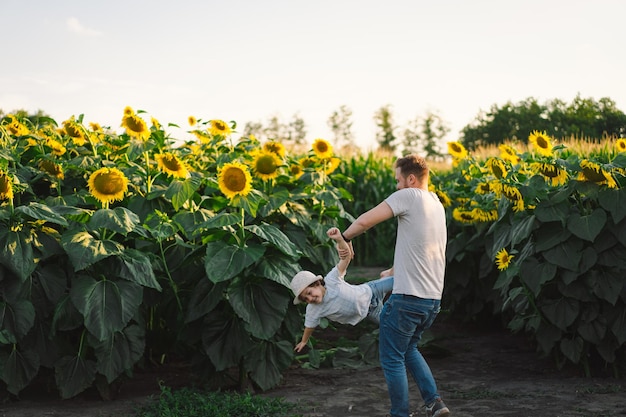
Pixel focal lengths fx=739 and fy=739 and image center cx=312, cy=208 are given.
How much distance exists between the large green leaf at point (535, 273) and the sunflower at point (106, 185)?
2.79 metres

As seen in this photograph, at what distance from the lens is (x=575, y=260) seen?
504cm

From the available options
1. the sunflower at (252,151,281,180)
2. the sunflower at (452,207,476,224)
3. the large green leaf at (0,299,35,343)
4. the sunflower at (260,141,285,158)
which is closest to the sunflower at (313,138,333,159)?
the sunflower at (260,141,285,158)

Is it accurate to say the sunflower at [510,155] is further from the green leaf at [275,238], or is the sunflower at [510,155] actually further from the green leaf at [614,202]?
the green leaf at [275,238]

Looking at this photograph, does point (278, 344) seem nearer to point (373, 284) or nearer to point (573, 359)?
point (373, 284)

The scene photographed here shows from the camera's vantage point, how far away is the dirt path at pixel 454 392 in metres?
4.57

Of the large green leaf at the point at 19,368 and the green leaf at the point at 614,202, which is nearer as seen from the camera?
the large green leaf at the point at 19,368

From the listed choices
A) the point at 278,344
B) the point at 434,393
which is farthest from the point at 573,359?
the point at 278,344

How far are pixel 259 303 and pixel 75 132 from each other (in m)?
2.16

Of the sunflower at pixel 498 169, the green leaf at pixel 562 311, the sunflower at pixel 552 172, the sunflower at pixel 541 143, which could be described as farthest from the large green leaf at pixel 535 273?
the sunflower at pixel 541 143

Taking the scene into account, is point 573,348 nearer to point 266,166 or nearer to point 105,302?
point 266,166

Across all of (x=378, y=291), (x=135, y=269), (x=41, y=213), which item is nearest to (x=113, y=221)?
(x=135, y=269)

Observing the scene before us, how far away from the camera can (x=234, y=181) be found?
4.72 meters

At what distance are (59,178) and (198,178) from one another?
1.06 metres

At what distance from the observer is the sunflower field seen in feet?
14.5
